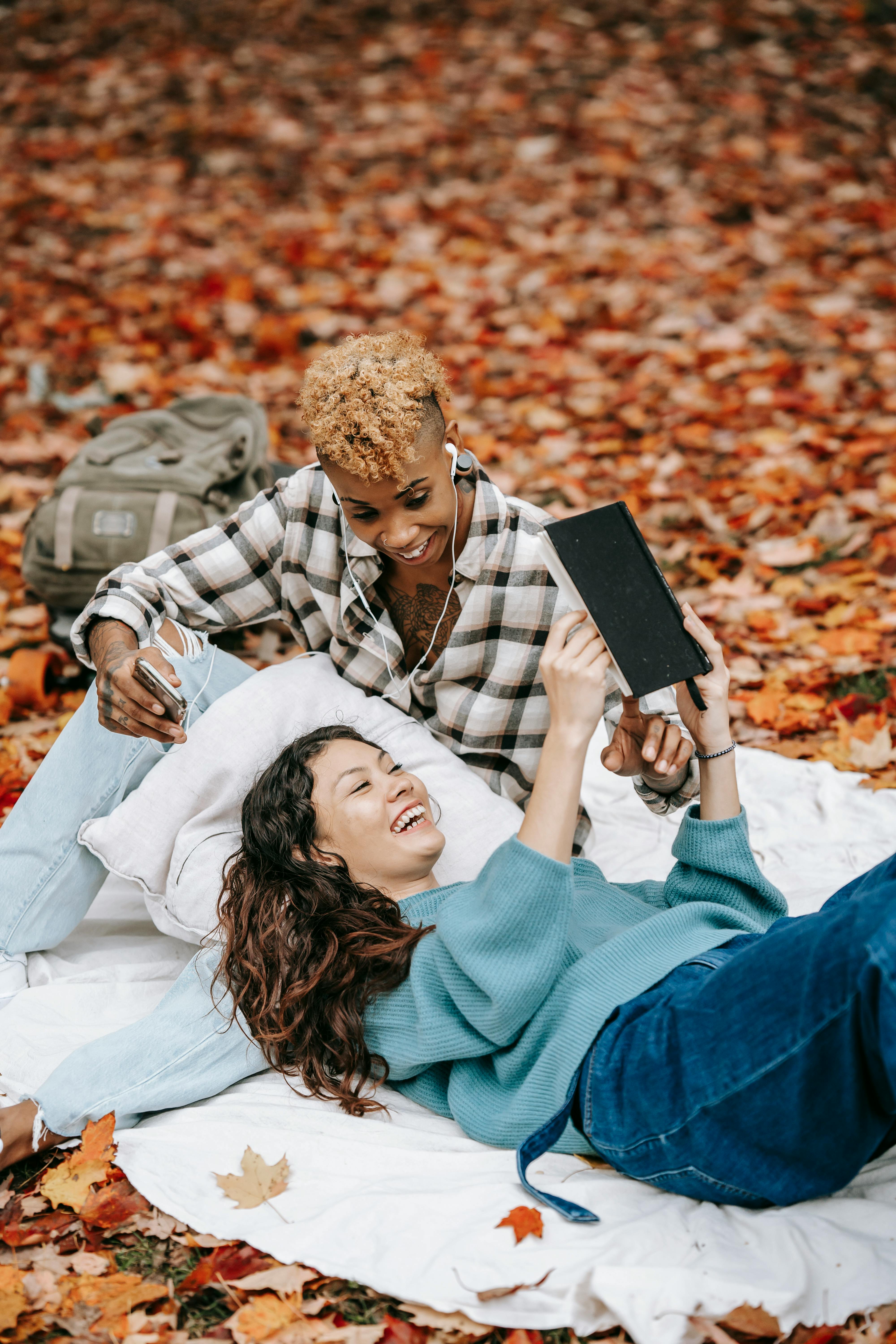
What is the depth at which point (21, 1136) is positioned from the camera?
241 cm

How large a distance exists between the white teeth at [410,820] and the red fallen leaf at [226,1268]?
94cm

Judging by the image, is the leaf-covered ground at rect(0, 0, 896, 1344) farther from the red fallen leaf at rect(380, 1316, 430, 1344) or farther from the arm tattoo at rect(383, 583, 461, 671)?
the red fallen leaf at rect(380, 1316, 430, 1344)

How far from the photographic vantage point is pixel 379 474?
2.52 m

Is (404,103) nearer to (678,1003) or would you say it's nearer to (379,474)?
(379,474)

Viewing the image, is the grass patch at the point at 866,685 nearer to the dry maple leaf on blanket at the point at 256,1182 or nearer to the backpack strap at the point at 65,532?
the dry maple leaf on blanket at the point at 256,1182

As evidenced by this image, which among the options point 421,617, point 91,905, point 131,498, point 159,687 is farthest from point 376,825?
point 131,498

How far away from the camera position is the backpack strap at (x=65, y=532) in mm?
4344

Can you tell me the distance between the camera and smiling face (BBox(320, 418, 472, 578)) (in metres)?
2.57

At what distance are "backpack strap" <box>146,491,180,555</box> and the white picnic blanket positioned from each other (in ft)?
6.25

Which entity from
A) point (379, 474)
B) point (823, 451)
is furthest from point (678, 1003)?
point (823, 451)

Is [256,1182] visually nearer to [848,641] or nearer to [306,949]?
[306,949]

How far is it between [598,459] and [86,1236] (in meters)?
4.68

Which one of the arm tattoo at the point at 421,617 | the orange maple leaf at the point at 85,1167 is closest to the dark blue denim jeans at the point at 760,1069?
the orange maple leaf at the point at 85,1167

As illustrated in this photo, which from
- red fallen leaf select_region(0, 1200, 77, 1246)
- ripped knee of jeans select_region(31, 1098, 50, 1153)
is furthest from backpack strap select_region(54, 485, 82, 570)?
red fallen leaf select_region(0, 1200, 77, 1246)
